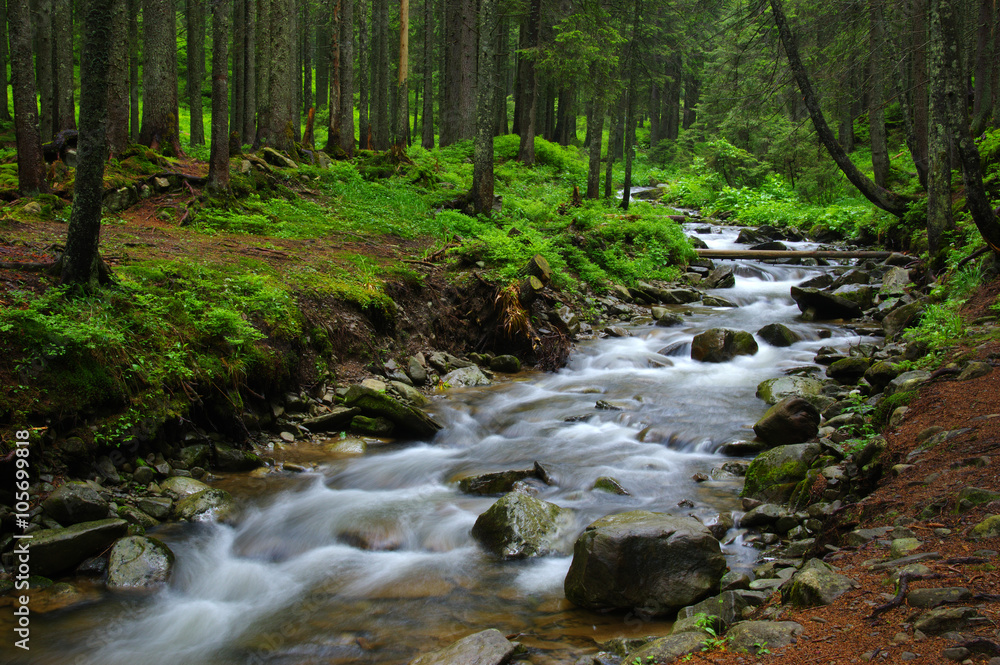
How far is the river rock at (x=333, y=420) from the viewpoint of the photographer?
306 inches

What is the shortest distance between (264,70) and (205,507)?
46.7 feet

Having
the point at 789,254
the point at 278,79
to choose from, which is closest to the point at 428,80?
the point at 278,79

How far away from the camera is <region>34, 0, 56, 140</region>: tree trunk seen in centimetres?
1706

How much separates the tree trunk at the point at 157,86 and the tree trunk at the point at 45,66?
545 centimetres

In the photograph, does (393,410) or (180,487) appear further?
(393,410)

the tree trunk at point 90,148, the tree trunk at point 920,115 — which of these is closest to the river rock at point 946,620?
the tree trunk at point 90,148

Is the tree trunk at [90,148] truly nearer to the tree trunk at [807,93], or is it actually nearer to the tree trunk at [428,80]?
the tree trunk at [807,93]

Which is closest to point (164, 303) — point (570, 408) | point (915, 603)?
point (570, 408)

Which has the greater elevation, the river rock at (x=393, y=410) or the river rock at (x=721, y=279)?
the river rock at (x=721, y=279)

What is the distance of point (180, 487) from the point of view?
6031 millimetres

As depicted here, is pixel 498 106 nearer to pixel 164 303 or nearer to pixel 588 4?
pixel 588 4

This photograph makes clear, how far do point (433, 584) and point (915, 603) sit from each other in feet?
11.2

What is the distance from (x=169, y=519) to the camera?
18.7 feet

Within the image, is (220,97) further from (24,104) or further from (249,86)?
(249,86)
